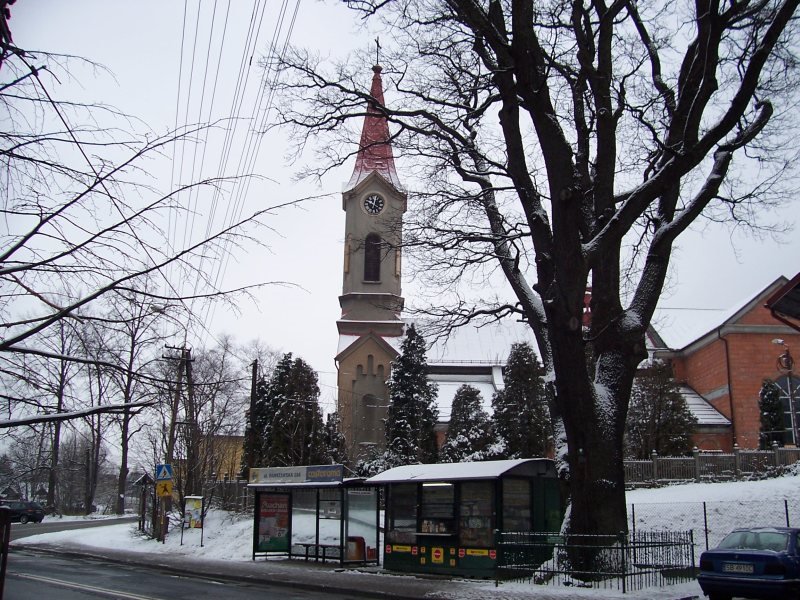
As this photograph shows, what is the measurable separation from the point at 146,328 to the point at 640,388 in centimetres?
4063

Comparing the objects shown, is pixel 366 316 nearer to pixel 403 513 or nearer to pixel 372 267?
pixel 372 267

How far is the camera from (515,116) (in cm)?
1570

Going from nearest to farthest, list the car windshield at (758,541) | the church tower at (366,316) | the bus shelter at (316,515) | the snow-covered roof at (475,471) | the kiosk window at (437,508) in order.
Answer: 1. the car windshield at (758,541)
2. the snow-covered roof at (475,471)
3. the kiosk window at (437,508)
4. the bus shelter at (316,515)
5. the church tower at (366,316)

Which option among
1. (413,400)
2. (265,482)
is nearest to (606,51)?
(265,482)

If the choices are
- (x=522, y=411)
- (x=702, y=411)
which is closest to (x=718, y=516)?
(x=522, y=411)

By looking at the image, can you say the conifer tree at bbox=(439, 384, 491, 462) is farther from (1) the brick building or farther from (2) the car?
(2) the car

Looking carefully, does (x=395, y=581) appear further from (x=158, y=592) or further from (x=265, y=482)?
(x=265, y=482)

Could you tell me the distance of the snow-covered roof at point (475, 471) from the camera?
1808 centimetres

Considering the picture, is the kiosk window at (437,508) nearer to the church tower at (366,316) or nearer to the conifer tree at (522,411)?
the conifer tree at (522,411)

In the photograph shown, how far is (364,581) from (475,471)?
368cm

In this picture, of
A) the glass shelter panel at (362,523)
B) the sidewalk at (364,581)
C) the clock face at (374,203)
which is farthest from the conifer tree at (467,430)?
the glass shelter panel at (362,523)

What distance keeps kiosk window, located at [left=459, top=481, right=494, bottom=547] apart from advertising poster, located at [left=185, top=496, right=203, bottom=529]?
1492cm

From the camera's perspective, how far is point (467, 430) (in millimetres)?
48219

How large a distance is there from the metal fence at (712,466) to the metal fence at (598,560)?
18.7 meters
